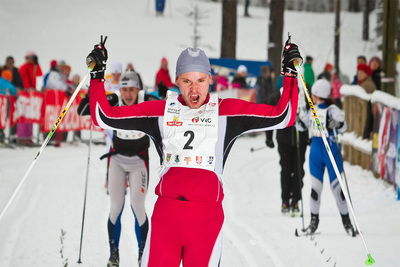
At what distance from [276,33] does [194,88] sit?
786 inches

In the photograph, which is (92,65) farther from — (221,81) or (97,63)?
(221,81)

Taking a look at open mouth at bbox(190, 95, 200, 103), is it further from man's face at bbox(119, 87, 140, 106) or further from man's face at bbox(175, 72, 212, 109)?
man's face at bbox(119, 87, 140, 106)

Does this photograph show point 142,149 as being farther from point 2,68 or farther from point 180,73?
point 2,68

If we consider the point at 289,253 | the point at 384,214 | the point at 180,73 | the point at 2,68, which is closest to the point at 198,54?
the point at 180,73

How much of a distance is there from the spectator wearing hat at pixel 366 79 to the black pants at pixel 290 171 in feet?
14.4

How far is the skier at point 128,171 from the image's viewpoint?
643 centimetres

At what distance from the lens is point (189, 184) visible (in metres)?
3.81

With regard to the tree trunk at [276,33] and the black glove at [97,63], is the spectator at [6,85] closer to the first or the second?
the black glove at [97,63]

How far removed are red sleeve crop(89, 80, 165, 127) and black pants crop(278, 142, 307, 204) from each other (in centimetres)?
582

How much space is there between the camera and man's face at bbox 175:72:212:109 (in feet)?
13.0

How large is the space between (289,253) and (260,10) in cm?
5961

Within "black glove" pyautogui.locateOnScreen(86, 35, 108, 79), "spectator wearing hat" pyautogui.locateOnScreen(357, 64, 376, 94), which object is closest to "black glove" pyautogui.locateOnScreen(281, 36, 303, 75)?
"black glove" pyautogui.locateOnScreen(86, 35, 108, 79)

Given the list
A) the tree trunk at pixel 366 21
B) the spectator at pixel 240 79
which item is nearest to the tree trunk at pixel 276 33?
the spectator at pixel 240 79

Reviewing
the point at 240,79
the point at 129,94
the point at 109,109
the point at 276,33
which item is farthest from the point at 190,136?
the point at 276,33
